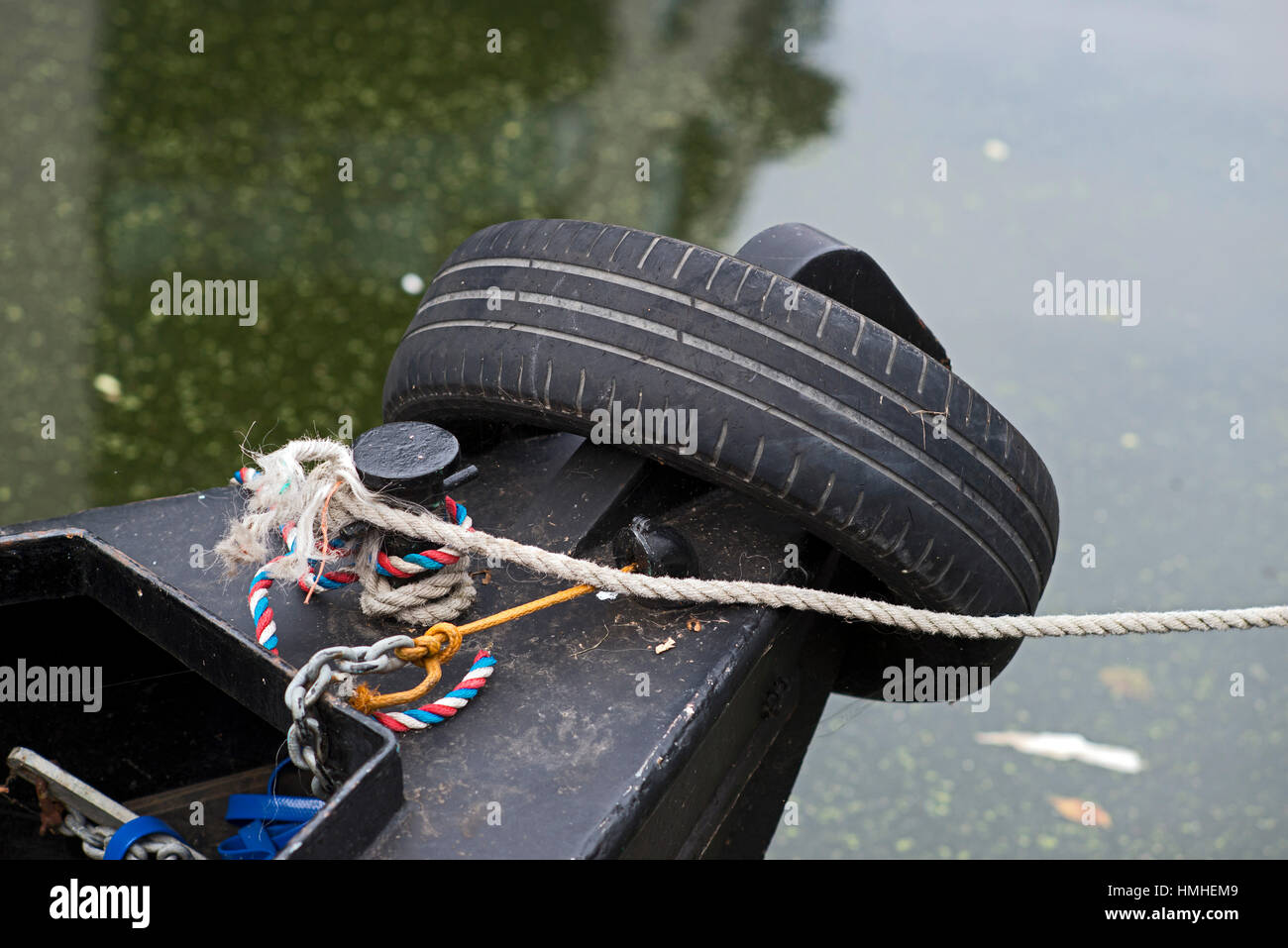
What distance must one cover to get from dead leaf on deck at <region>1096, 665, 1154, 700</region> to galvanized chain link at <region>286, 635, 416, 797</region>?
1550 millimetres

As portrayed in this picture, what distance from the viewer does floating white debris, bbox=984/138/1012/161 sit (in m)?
3.63

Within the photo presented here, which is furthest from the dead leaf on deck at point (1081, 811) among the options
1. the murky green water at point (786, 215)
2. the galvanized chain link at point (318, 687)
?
the galvanized chain link at point (318, 687)

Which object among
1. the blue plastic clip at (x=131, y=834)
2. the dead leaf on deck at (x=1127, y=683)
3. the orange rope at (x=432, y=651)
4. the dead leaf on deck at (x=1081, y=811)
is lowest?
the dead leaf on deck at (x=1081, y=811)

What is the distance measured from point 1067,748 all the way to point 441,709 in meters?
1.35

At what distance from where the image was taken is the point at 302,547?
4.23 feet

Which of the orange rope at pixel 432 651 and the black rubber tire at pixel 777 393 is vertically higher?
the black rubber tire at pixel 777 393

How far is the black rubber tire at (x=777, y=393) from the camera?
1.33m

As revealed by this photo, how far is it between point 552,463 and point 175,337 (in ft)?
5.05
